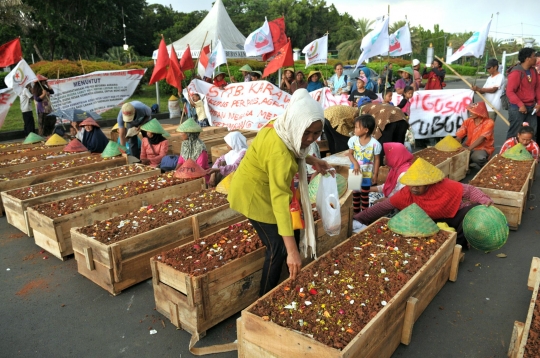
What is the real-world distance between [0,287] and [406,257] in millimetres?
4197

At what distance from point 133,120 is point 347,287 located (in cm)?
642

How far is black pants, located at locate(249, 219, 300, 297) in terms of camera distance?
10.6 feet

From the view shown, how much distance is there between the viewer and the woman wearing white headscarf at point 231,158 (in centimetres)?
593

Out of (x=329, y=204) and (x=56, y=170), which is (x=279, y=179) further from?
(x=56, y=170)

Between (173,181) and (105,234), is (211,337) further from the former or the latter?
(173,181)

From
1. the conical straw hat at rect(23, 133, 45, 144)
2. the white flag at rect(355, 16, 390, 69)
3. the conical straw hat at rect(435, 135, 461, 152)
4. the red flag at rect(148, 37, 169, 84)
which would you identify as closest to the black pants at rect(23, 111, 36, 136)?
the conical straw hat at rect(23, 133, 45, 144)

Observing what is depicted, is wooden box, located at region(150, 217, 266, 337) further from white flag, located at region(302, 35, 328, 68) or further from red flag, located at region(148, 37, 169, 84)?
white flag, located at region(302, 35, 328, 68)

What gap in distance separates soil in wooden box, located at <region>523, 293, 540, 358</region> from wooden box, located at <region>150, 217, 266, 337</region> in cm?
210

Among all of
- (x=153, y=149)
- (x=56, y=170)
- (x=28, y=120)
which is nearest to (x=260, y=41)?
(x=153, y=149)

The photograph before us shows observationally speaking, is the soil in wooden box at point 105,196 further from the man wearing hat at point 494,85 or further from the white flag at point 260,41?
the man wearing hat at point 494,85

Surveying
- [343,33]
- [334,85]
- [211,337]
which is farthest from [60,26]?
[343,33]

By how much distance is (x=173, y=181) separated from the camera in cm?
622

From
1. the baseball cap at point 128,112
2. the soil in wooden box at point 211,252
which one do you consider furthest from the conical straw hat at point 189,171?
the baseball cap at point 128,112

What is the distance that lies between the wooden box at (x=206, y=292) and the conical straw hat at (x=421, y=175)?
186cm
